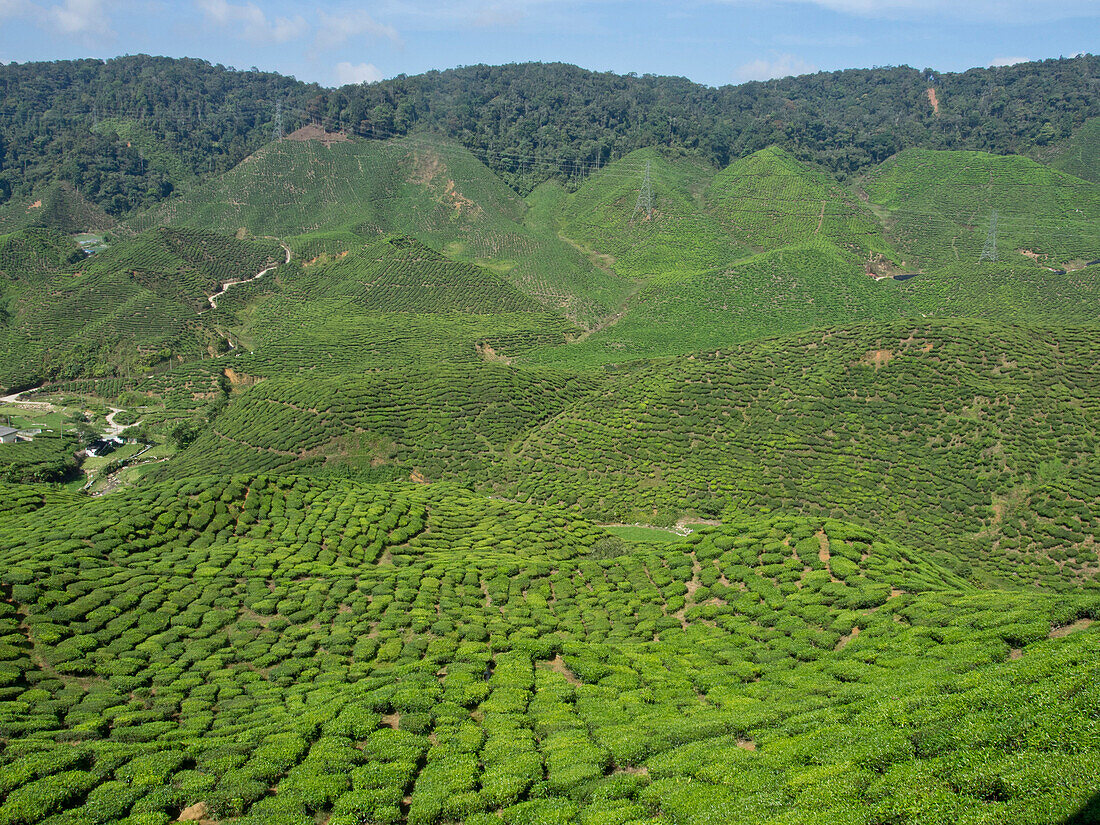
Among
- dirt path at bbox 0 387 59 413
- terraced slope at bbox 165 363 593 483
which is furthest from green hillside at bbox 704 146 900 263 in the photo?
dirt path at bbox 0 387 59 413

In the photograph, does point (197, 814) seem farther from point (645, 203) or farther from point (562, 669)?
point (645, 203)

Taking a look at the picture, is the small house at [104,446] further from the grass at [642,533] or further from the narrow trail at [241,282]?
the grass at [642,533]

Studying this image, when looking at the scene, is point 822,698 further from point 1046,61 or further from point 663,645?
point 1046,61

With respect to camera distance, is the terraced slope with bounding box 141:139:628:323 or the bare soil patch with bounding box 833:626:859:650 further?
the terraced slope with bounding box 141:139:628:323

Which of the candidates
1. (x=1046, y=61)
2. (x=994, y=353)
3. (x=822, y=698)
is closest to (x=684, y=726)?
(x=822, y=698)

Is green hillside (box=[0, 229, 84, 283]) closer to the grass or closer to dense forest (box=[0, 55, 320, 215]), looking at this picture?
dense forest (box=[0, 55, 320, 215])

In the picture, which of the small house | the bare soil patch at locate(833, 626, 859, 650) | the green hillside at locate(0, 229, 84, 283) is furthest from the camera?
the green hillside at locate(0, 229, 84, 283)

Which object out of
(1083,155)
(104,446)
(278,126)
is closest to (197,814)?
(104,446)
